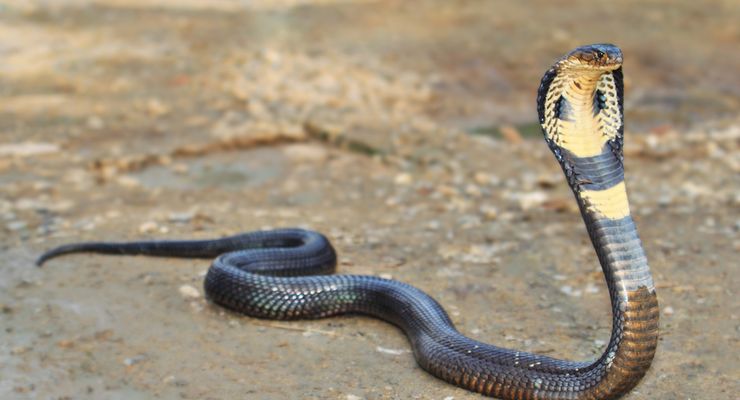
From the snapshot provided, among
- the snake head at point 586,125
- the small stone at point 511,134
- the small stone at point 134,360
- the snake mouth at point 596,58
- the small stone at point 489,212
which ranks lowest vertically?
the small stone at point 489,212

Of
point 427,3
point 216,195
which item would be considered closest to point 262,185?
point 216,195

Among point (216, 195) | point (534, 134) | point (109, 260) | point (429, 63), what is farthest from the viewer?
point (429, 63)

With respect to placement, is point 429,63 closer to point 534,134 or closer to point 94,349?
point 534,134

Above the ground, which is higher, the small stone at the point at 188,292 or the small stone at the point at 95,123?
the small stone at the point at 95,123

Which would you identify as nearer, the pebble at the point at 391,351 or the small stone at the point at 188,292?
the pebble at the point at 391,351

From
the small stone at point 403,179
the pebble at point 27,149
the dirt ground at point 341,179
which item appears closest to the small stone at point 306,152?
the dirt ground at point 341,179

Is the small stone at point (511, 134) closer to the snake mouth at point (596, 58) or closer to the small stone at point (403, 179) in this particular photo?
the small stone at point (403, 179)

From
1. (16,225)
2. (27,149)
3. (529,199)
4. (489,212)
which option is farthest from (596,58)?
(27,149)

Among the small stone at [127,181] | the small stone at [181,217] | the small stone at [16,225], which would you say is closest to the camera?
the small stone at [16,225]
